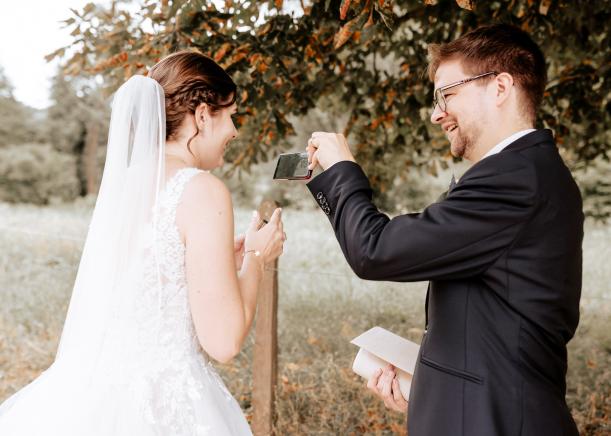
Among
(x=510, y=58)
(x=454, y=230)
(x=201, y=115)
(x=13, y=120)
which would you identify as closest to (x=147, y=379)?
(x=201, y=115)

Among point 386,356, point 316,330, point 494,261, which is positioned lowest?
point 316,330

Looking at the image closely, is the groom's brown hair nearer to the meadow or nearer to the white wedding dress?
the white wedding dress

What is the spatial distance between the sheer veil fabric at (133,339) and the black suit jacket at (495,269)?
29.2 inches

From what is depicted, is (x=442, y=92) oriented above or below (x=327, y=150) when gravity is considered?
above

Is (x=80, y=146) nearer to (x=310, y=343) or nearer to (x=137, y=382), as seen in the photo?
(x=310, y=343)

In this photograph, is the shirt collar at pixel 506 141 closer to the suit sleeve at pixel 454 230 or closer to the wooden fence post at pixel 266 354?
the suit sleeve at pixel 454 230

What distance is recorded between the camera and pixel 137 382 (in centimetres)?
208

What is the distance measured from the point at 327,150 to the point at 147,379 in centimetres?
102

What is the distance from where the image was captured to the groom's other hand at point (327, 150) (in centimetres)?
185

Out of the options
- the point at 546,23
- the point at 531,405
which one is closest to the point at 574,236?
the point at 531,405

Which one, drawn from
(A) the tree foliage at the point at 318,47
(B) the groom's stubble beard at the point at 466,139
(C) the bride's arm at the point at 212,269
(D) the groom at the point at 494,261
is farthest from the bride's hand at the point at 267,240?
(A) the tree foliage at the point at 318,47

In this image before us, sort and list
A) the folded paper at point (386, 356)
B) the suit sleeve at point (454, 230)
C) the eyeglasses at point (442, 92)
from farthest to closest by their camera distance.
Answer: the folded paper at point (386, 356), the eyeglasses at point (442, 92), the suit sleeve at point (454, 230)

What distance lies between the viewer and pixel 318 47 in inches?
176

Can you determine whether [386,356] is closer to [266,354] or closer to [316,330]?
[266,354]
